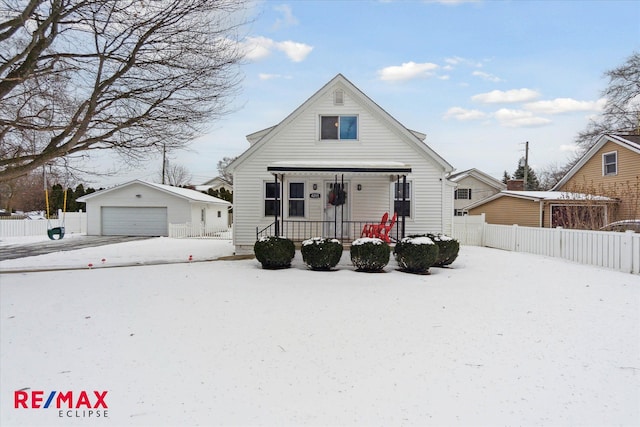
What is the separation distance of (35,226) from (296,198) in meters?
22.0

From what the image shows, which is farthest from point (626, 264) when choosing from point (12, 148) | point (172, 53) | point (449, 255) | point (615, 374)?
point (12, 148)

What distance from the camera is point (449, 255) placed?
11.7 meters

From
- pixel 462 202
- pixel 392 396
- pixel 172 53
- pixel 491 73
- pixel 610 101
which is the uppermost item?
pixel 610 101

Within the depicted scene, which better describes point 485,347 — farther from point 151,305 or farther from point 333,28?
point 333,28

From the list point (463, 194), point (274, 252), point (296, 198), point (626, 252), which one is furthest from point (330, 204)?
point (463, 194)

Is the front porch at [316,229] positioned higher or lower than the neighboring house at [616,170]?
lower


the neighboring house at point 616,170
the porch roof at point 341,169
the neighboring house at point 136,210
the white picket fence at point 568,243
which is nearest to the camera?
the white picket fence at point 568,243

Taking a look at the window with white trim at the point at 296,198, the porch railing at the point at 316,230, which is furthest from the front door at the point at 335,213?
the window with white trim at the point at 296,198

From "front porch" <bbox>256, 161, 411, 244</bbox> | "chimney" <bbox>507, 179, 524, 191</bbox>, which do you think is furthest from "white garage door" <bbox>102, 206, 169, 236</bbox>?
"chimney" <bbox>507, 179, 524, 191</bbox>

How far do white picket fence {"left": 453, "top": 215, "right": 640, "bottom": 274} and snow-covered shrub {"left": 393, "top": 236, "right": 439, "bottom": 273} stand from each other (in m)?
4.66

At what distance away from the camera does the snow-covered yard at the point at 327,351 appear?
3873 mm

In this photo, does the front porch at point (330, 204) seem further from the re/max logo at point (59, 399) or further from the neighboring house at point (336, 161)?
the re/max logo at point (59, 399)

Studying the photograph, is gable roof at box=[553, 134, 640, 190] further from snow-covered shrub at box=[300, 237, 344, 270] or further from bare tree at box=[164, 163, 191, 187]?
bare tree at box=[164, 163, 191, 187]

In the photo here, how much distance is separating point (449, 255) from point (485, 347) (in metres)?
6.65
